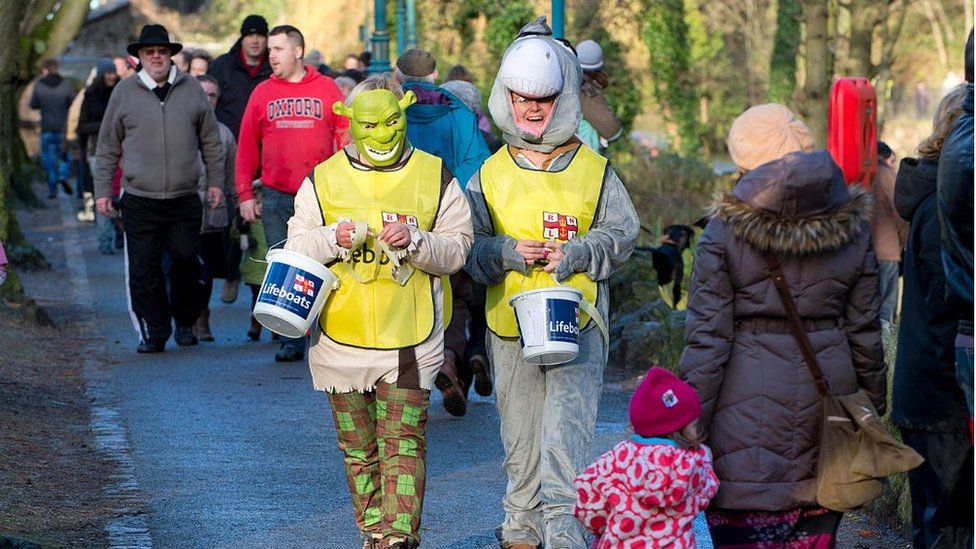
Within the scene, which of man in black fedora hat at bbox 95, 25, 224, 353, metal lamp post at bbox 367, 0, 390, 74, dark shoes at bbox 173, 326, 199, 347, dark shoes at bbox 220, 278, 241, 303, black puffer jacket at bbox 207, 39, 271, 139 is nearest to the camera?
man in black fedora hat at bbox 95, 25, 224, 353

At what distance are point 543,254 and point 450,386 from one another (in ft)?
9.44

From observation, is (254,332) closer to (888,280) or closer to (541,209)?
(888,280)

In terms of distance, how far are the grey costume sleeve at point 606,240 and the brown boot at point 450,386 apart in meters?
2.65

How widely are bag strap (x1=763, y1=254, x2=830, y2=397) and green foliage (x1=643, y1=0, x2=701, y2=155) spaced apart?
23.2 m

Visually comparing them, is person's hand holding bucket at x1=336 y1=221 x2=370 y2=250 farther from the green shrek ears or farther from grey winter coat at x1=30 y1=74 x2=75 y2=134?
grey winter coat at x1=30 y1=74 x2=75 y2=134

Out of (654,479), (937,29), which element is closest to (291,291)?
(654,479)

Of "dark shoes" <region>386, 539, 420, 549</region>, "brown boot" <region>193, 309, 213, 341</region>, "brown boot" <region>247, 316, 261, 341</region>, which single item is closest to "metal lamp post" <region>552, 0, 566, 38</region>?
"brown boot" <region>247, 316, 261, 341</region>

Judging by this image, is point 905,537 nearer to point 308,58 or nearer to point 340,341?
point 340,341

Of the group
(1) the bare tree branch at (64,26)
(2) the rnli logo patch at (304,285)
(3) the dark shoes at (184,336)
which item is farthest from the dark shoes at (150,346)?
(1) the bare tree branch at (64,26)

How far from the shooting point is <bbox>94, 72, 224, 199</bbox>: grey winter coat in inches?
→ 451

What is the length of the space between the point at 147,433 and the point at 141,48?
11.1 ft

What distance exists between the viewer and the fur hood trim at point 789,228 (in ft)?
16.8

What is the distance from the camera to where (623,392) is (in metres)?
10.7

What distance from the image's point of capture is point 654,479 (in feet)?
16.1
